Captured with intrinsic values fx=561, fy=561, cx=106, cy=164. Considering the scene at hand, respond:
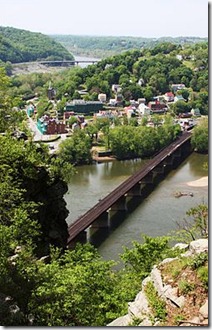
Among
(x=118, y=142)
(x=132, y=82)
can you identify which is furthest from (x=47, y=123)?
(x=132, y=82)

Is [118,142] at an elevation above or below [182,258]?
below

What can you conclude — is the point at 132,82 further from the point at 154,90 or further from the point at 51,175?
the point at 51,175

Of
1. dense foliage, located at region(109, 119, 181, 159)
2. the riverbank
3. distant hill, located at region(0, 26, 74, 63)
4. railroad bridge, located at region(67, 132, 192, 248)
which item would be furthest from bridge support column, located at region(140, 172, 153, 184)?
distant hill, located at region(0, 26, 74, 63)

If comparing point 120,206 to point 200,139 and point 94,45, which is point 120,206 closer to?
point 200,139

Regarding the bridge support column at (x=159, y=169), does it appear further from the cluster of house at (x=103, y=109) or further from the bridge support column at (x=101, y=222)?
the cluster of house at (x=103, y=109)


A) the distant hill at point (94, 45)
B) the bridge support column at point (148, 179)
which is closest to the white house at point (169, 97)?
the bridge support column at point (148, 179)

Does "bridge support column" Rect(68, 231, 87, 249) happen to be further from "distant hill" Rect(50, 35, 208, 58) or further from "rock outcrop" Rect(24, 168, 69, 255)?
"distant hill" Rect(50, 35, 208, 58)

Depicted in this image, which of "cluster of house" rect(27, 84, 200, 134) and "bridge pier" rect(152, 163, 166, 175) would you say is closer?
"bridge pier" rect(152, 163, 166, 175)
